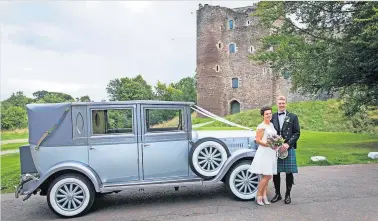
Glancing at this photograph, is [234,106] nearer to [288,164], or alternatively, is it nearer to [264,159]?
[288,164]

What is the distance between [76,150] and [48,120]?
799mm

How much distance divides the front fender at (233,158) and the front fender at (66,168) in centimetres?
230

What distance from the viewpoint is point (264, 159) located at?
6.70m

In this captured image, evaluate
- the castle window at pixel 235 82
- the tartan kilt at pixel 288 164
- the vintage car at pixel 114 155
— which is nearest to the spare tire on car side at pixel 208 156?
the vintage car at pixel 114 155

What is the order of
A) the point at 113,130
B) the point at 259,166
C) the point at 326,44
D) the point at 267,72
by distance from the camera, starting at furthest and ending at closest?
the point at 267,72 → the point at 326,44 → the point at 113,130 → the point at 259,166

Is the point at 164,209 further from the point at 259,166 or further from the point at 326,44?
the point at 326,44

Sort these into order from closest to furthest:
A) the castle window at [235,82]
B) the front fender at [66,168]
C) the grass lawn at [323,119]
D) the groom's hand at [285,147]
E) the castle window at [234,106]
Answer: the front fender at [66,168] → the groom's hand at [285,147] → the grass lawn at [323,119] → the castle window at [235,82] → the castle window at [234,106]

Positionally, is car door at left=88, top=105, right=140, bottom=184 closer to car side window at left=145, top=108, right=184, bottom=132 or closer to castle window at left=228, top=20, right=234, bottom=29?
car side window at left=145, top=108, right=184, bottom=132

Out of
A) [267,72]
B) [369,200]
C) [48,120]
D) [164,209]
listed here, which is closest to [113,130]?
[48,120]

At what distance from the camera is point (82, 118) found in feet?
22.5

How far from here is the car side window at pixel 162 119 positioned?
7.17 metres

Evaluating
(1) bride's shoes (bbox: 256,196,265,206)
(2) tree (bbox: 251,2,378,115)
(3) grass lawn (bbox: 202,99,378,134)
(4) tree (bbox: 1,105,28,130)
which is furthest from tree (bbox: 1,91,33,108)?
(1) bride's shoes (bbox: 256,196,265,206)

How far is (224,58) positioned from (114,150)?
147ft

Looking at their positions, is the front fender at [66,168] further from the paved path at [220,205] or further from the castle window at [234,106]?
the castle window at [234,106]
